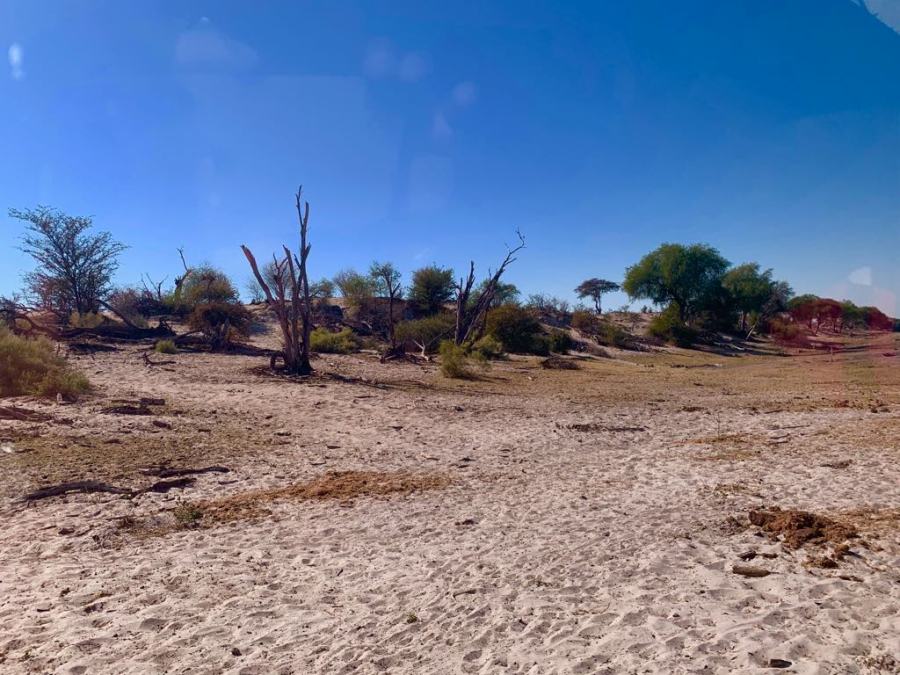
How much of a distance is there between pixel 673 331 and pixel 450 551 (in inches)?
1598

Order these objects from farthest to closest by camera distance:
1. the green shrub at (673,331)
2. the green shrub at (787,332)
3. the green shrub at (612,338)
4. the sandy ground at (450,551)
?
the green shrub at (787,332)
the green shrub at (673,331)
the green shrub at (612,338)
the sandy ground at (450,551)

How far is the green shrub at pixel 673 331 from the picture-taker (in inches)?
1657

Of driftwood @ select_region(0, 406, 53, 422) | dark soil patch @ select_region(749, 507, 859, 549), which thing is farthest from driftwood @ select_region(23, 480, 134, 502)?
dark soil patch @ select_region(749, 507, 859, 549)

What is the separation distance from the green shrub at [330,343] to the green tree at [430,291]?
47.8 feet

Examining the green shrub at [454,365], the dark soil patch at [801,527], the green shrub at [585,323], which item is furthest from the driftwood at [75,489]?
the green shrub at [585,323]

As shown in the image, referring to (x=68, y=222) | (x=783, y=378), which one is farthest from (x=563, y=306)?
(x=68, y=222)

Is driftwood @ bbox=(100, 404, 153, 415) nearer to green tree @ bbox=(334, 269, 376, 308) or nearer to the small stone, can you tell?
the small stone

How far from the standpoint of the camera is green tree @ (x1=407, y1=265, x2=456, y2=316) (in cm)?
4281

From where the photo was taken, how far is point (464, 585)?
15.8 feet

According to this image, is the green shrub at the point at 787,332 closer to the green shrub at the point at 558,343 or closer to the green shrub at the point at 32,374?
the green shrub at the point at 558,343

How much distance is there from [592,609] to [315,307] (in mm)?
34434

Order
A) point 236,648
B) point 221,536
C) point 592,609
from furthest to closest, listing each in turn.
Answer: point 221,536 → point 592,609 → point 236,648

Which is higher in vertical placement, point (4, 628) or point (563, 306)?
point (563, 306)

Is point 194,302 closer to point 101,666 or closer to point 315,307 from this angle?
point 315,307
